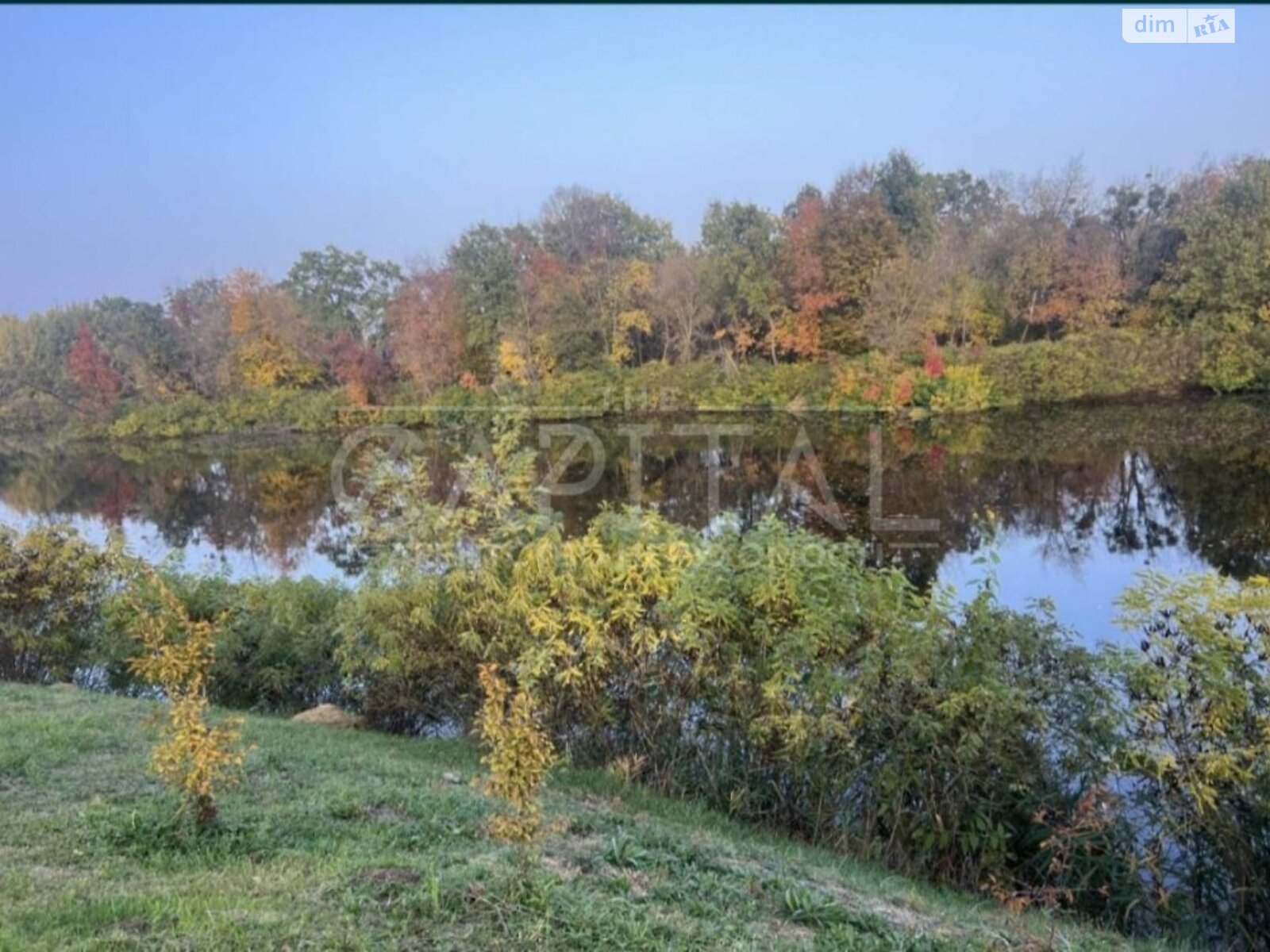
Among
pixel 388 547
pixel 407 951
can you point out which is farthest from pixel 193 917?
pixel 388 547

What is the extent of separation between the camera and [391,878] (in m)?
2.99

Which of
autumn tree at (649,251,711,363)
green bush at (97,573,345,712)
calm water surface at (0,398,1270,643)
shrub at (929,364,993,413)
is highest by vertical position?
autumn tree at (649,251,711,363)

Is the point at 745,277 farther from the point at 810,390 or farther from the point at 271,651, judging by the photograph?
the point at 271,651

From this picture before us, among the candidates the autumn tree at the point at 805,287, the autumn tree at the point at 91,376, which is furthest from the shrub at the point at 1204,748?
the autumn tree at the point at 91,376

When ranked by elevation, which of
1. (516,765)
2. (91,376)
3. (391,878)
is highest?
(91,376)

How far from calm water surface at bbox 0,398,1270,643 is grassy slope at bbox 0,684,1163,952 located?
4.24 m

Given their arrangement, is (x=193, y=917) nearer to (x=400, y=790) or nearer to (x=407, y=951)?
(x=407, y=951)

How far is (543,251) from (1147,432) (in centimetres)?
2352

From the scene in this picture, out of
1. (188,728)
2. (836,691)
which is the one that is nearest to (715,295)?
(836,691)

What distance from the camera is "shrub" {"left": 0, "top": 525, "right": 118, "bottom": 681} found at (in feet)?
26.9

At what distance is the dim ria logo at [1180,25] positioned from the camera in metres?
6.52

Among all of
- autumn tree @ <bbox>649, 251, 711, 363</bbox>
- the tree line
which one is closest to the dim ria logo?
the tree line

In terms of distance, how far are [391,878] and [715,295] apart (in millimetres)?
32715

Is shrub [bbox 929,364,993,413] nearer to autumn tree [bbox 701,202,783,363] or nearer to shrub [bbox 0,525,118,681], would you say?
autumn tree [bbox 701,202,783,363]
